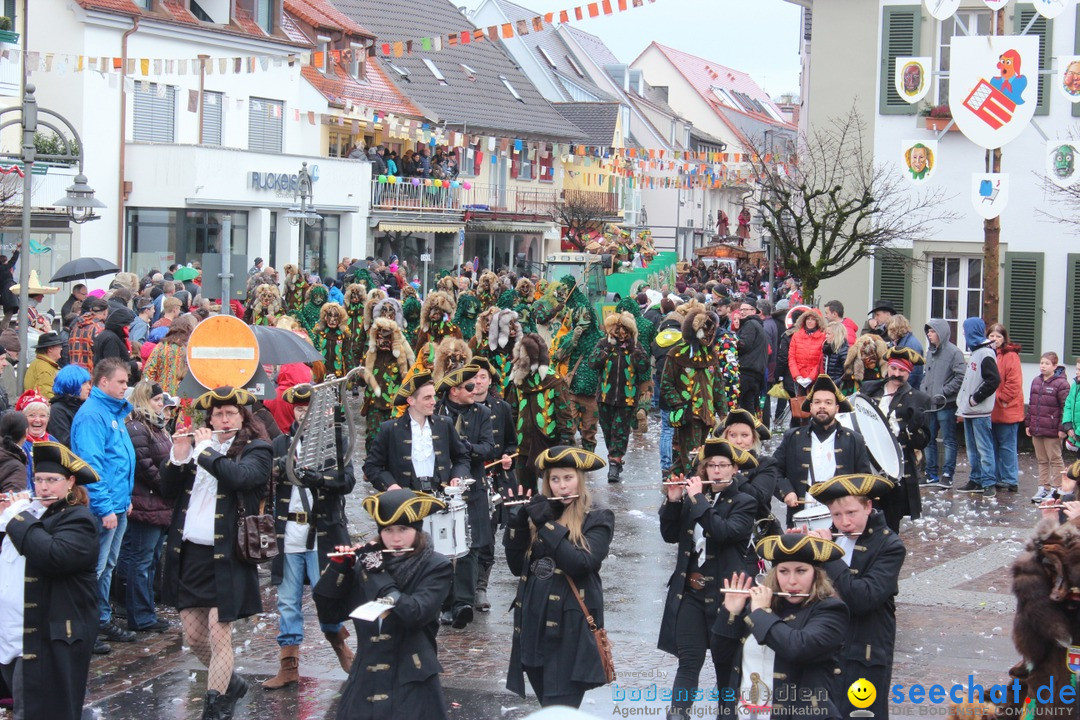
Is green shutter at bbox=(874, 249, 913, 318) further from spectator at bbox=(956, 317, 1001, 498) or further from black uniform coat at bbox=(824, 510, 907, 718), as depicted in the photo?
black uniform coat at bbox=(824, 510, 907, 718)

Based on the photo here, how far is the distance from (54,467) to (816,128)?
1748 centimetres

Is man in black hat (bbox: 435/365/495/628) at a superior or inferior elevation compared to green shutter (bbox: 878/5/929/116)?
inferior

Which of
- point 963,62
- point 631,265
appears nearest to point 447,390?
point 963,62

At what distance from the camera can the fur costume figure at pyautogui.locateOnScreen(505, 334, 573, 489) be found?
12016mm

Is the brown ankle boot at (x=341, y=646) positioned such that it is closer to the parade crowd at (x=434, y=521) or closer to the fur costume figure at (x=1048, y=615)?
the parade crowd at (x=434, y=521)

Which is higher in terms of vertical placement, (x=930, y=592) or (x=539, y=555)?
(x=539, y=555)

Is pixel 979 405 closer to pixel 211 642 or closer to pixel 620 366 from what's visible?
pixel 620 366

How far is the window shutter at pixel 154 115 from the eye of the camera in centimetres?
3081

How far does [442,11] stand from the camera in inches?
1960

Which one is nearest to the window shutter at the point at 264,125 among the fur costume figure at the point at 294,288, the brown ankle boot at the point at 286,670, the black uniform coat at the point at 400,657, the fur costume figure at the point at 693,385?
the fur costume figure at the point at 294,288

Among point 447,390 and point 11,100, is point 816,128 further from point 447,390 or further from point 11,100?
point 11,100

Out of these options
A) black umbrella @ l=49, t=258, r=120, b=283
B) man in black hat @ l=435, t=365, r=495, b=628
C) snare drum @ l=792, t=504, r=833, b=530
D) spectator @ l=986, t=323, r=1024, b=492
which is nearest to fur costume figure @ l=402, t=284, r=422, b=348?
black umbrella @ l=49, t=258, r=120, b=283

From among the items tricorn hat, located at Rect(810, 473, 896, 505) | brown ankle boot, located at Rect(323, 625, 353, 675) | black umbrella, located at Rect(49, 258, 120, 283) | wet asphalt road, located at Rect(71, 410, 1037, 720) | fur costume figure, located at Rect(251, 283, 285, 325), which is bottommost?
wet asphalt road, located at Rect(71, 410, 1037, 720)

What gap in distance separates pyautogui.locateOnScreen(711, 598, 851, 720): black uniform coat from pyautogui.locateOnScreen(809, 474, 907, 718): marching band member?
30 centimetres
